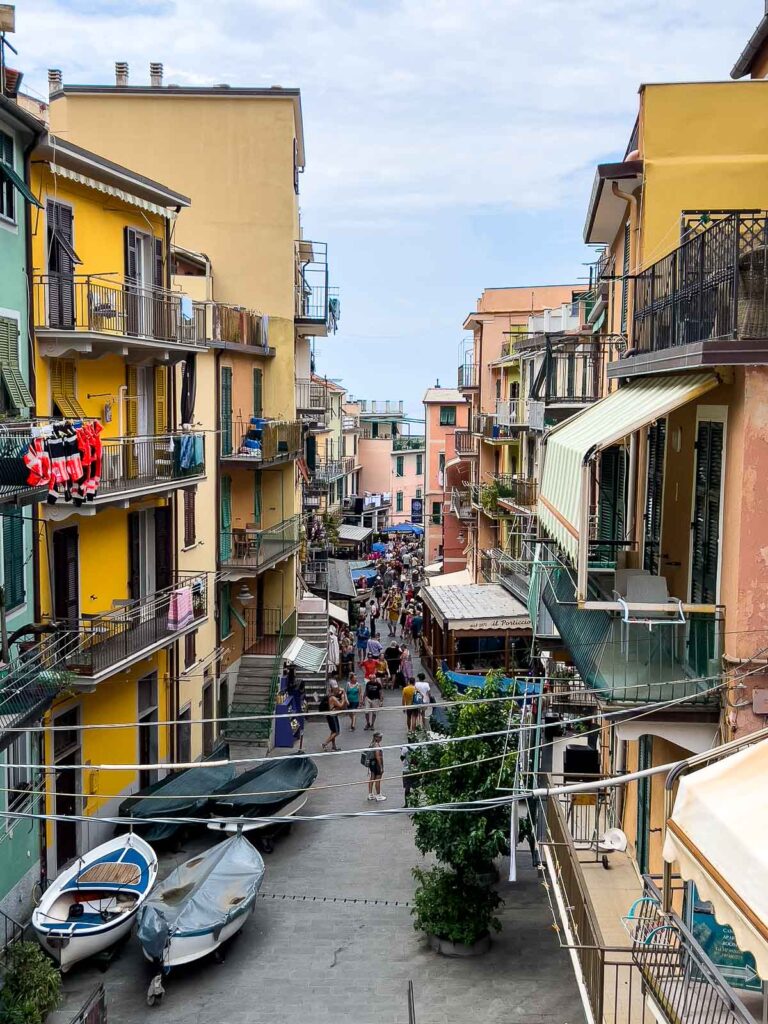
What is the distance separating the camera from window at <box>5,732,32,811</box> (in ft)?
57.2

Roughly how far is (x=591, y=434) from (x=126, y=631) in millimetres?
11860

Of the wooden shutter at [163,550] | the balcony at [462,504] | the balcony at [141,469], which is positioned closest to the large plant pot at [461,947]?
the balcony at [141,469]

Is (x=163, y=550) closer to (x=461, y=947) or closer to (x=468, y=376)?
(x=461, y=947)

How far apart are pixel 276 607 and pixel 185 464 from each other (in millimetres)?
14128

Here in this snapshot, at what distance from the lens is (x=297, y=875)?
70.3ft

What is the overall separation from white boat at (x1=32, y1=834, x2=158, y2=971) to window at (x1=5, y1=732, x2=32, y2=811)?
1393 mm

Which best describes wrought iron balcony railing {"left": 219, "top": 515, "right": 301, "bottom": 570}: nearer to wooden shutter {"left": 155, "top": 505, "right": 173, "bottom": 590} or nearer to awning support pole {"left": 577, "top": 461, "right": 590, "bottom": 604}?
wooden shutter {"left": 155, "top": 505, "right": 173, "bottom": 590}

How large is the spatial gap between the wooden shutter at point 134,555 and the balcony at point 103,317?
3436 millimetres

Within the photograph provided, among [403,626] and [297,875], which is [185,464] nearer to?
[297,875]

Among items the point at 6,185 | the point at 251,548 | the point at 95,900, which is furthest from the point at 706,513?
the point at 251,548

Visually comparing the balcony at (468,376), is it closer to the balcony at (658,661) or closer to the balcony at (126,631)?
the balcony at (126,631)

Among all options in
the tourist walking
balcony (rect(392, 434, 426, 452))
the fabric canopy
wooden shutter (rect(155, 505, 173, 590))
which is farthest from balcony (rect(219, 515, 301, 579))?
balcony (rect(392, 434, 426, 452))

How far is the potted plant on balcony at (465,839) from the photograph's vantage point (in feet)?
55.9

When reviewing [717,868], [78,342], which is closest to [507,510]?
[78,342]
